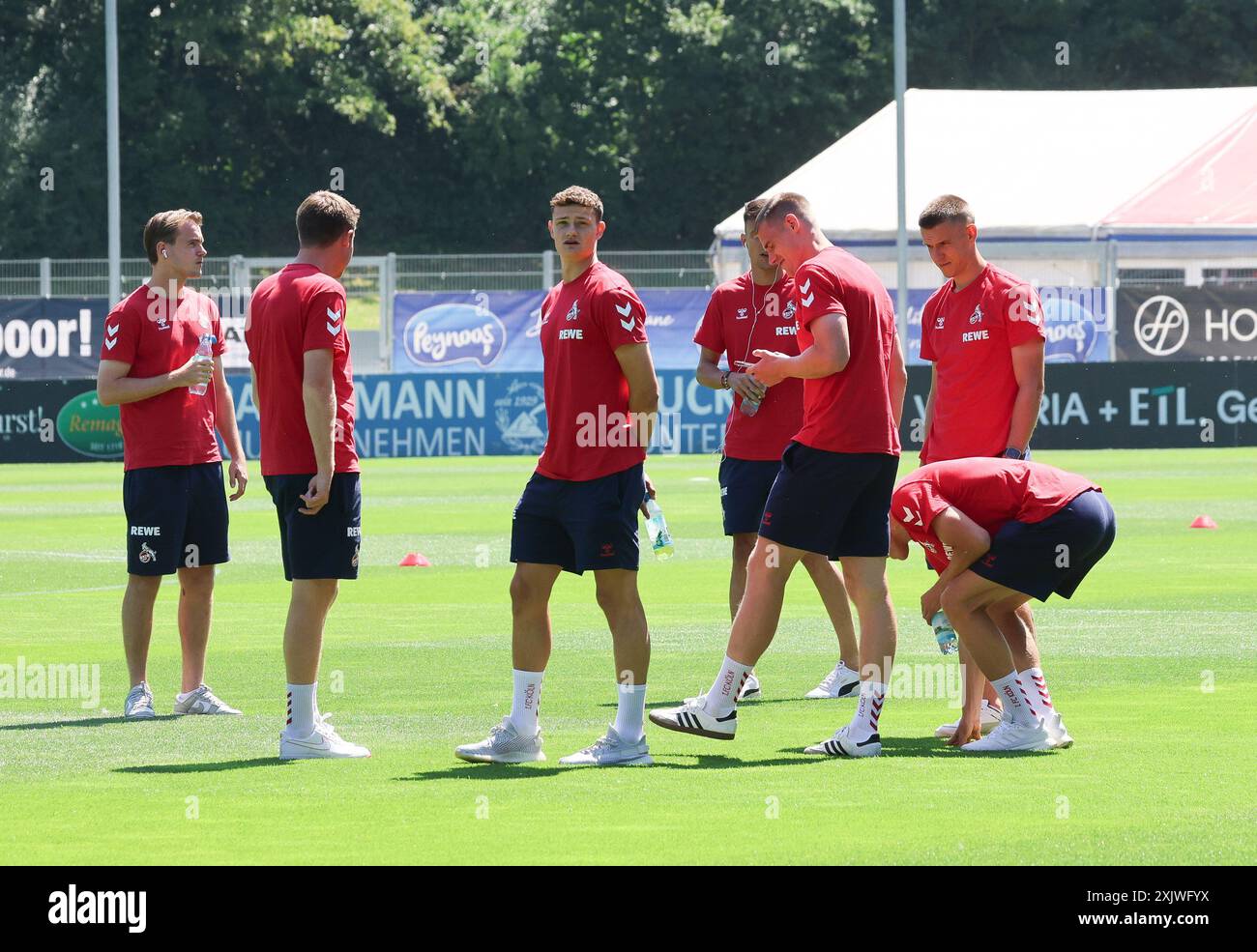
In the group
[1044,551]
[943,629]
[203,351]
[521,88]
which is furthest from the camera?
[521,88]

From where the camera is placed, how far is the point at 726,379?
10.0 metres

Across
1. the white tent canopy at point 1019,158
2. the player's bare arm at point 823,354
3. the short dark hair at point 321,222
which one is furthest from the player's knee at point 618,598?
the white tent canopy at point 1019,158

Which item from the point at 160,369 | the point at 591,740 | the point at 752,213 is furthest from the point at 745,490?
the point at 160,369

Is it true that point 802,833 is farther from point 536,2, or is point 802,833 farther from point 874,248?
point 536,2

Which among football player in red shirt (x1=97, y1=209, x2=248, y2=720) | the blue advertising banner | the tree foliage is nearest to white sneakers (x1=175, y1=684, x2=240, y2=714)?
football player in red shirt (x1=97, y1=209, x2=248, y2=720)

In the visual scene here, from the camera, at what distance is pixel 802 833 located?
7.02 m

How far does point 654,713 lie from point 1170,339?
31621mm

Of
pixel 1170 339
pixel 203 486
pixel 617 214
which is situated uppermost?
pixel 617 214

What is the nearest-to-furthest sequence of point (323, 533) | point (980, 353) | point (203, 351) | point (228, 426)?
point (323, 533), point (980, 353), point (203, 351), point (228, 426)

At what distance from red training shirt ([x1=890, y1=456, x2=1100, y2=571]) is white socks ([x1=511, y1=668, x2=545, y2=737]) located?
156cm

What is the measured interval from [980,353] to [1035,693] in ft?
4.90

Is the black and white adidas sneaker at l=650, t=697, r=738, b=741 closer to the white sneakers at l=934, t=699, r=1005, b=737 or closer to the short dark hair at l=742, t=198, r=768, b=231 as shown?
the white sneakers at l=934, t=699, r=1005, b=737

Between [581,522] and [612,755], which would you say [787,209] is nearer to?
[581,522]
